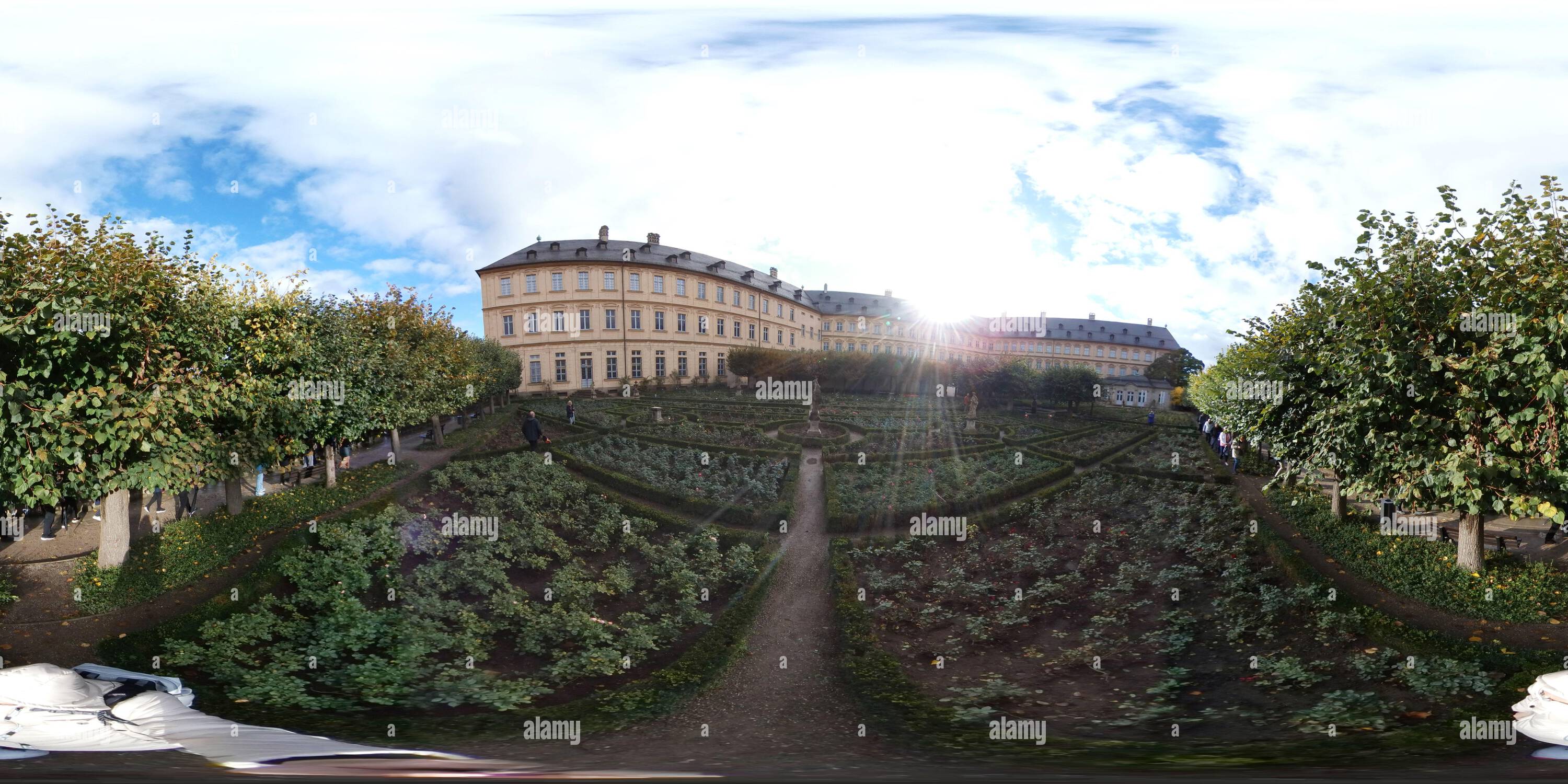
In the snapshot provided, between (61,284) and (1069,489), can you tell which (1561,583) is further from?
(61,284)

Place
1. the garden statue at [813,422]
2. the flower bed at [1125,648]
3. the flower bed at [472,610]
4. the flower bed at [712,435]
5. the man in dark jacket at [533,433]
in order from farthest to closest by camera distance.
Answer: the garden statue at [813,422] → the flower bed at [712,435] → the man in dark jacket at [533,433] → the flower bed at [472,610] → the flower bed at [1125,648]

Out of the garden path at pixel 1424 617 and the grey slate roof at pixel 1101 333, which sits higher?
the grey slate roof at pixel 1101 333

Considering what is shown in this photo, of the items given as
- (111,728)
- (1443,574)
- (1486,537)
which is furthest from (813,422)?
(111,728)

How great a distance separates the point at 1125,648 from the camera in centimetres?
1200

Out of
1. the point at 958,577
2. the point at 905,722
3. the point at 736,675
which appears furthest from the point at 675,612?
the point at 958,577

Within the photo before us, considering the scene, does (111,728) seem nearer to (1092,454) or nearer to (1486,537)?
(1486,537)

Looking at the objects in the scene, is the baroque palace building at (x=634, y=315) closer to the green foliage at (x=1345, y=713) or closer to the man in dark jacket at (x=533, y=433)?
the man in dark jacket at (x=533, y=433)

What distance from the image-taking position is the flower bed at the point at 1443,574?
11680mm

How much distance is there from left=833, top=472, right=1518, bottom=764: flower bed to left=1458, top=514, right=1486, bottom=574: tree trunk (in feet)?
9.96

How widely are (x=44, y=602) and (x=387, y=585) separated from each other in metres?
6.33

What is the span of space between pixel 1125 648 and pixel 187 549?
19.9 m

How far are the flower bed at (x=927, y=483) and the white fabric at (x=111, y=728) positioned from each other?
46.4ft

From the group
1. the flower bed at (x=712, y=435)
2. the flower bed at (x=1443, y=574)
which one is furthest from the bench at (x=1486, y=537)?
the flower bed at (x=712, y=435)

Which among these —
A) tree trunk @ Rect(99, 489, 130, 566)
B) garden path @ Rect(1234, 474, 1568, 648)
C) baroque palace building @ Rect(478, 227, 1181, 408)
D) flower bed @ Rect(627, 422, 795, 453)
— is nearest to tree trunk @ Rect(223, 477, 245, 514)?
tree trunk @ Rect(99, 489, 130, 566)
